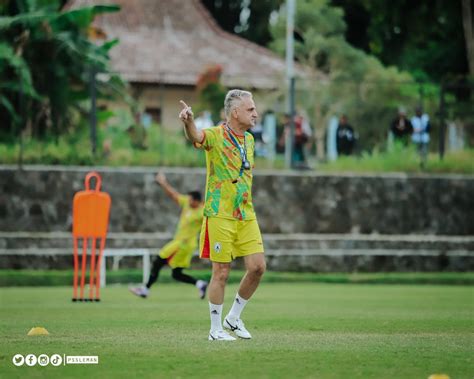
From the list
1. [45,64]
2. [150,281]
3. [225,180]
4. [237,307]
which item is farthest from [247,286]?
[45,64]

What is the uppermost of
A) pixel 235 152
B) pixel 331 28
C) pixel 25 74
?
pixel 331 28

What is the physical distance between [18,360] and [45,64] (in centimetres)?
2146

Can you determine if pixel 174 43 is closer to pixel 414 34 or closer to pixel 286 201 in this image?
pixel 414 34

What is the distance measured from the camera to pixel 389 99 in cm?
3003

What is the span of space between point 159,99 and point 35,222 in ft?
14.0

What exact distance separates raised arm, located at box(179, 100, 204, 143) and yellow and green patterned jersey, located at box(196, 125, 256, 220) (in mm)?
181

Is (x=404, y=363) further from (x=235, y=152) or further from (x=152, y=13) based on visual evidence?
(x=152, y=13)

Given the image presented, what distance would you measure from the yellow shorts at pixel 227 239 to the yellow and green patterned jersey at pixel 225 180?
7 cm

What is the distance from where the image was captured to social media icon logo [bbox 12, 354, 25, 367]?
995 centimetres

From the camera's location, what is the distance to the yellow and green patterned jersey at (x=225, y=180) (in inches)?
468

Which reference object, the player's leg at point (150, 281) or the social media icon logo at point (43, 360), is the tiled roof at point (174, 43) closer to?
the player's leg at point (150, 281)

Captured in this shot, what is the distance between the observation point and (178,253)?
2094 cm

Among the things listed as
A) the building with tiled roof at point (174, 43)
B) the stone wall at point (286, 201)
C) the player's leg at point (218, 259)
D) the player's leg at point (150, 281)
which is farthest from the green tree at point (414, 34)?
the player's leg at point (218, 259)

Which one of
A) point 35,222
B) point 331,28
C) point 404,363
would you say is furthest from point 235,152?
point 331,28
